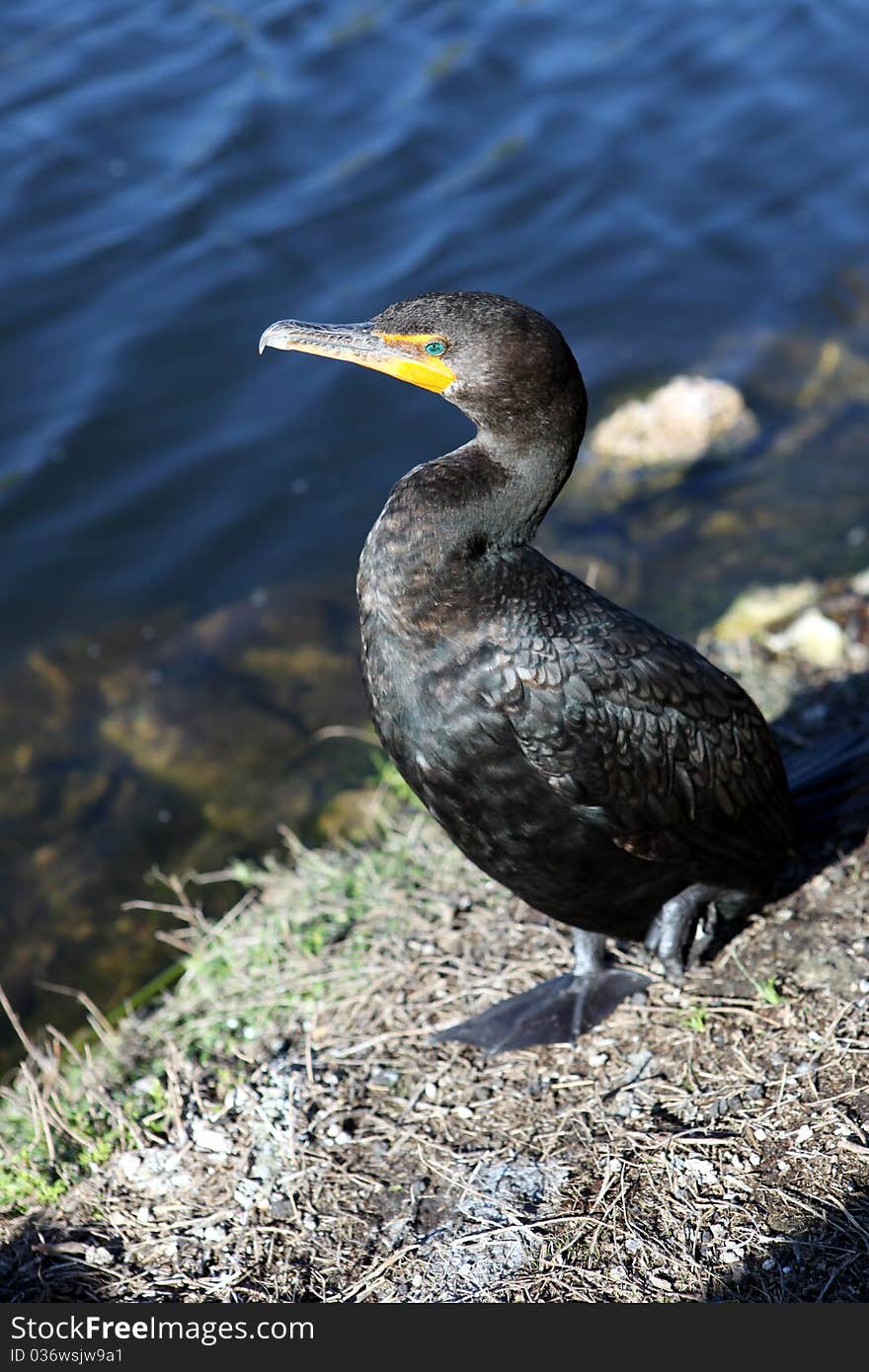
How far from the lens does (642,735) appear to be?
327cm

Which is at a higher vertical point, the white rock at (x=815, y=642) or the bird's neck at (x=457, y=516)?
the bird's neck at (x=457, y=516)

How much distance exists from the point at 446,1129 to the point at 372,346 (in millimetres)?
1938

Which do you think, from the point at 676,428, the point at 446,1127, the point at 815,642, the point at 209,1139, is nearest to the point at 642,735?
the point at 446,1127

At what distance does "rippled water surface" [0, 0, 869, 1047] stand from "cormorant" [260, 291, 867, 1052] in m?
2.36

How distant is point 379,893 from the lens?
414 centimetres

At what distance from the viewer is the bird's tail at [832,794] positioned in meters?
3.94

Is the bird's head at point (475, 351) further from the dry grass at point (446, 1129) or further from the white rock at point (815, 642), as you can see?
the white rock at point (815, 642)

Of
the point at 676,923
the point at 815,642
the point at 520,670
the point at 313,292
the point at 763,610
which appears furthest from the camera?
the point at 313,292

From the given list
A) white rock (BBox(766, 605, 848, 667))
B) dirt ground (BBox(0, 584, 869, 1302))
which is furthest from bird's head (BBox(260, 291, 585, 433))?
white rock (BBox(766, 605, 848, 667))

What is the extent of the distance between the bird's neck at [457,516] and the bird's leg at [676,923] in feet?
3.51

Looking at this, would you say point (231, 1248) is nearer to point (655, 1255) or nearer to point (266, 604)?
point (655, 1255)

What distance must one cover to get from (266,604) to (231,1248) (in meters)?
4.05

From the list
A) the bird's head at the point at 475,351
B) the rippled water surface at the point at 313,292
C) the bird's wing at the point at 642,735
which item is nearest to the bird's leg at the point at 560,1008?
the bird's wing at the point at 642,735

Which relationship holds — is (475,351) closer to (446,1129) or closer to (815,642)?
(446,1129)
